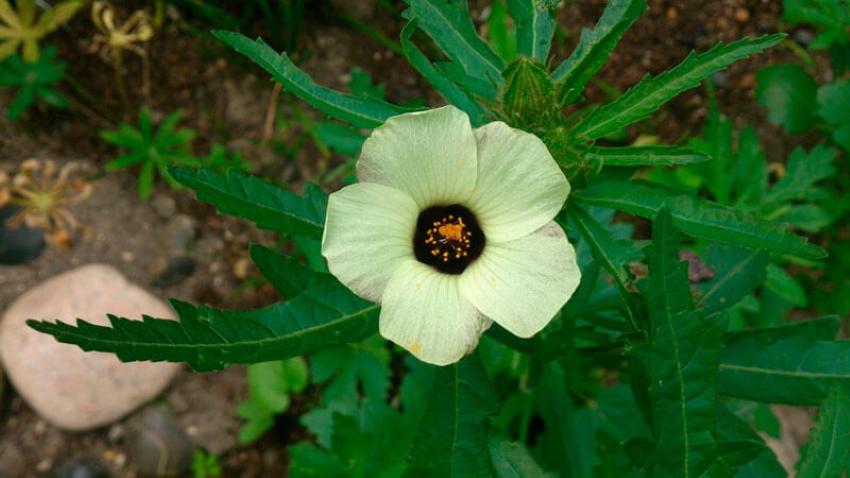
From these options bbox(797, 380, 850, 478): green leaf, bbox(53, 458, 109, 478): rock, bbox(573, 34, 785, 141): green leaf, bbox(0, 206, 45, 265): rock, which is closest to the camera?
bbox(573, 34, 785, 141): green leaf

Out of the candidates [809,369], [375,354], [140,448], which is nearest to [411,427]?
[375,354]

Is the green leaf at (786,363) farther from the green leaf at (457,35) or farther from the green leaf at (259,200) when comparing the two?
the green leaf at (259,200)

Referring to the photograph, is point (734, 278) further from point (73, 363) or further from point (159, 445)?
point (73, 363)

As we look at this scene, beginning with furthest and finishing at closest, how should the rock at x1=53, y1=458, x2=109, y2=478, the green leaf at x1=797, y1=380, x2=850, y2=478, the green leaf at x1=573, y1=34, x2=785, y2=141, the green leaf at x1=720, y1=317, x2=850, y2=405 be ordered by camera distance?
the rock at x1=53, y1=458, x2=109, y2=478 → the green leaf at x1=720, y1=317, x2=850, y2=405 → the green leaf at x1=797, y1=380, x2=850, y2=478 → the green leaf at x1=573, y1=34, x2=785, y2=141

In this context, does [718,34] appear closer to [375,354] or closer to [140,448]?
[375,354]

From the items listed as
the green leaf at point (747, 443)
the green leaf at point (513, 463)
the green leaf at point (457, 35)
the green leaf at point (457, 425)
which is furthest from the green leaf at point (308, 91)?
the green leaf at point (747, 443)

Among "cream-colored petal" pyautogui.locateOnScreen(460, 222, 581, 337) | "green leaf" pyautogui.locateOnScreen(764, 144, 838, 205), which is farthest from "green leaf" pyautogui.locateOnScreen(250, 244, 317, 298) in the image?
"green leaf" pyautogui.locateOnScreen(764, 144, 838, 205)

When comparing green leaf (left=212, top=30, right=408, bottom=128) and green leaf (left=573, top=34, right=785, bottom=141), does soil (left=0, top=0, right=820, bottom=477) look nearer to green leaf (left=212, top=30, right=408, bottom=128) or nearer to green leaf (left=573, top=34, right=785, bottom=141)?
green leaf (left=212, top=30, right=408, bottom=128)
